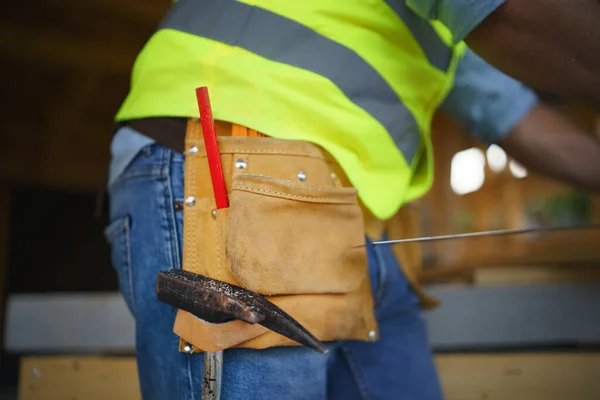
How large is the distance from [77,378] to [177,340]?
106 cm

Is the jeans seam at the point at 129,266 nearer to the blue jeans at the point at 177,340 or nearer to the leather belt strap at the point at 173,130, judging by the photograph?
the blue jeans at the point at 177,340

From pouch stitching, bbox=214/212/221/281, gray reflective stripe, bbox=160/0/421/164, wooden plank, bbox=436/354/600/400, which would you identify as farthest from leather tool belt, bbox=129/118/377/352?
wooden plank, bbox=436/354/600/400

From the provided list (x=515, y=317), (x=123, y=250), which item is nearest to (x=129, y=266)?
(x=123, y=250)

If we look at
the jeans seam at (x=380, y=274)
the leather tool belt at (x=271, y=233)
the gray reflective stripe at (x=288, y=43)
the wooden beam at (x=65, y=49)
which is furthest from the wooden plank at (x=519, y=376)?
the wooden beam at (x=65, y=49)

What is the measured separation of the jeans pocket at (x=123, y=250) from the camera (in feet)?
2.95

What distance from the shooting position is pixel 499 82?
4.01ft

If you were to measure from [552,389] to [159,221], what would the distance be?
1279 mm

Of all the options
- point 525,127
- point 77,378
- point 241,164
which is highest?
point 525,127

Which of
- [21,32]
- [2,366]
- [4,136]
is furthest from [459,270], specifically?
[4,136]

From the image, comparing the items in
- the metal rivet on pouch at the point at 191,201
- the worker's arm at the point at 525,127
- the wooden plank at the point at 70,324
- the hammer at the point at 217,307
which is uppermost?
the worker's arm at the point at 525,127

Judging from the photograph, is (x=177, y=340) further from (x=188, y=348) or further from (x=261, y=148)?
(x=261, y=148)

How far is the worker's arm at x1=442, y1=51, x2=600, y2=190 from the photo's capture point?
123 centimetres

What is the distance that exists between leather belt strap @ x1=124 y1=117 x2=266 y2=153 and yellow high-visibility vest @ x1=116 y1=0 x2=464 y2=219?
0.04 ft

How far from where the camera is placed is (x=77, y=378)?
5.64 feet
